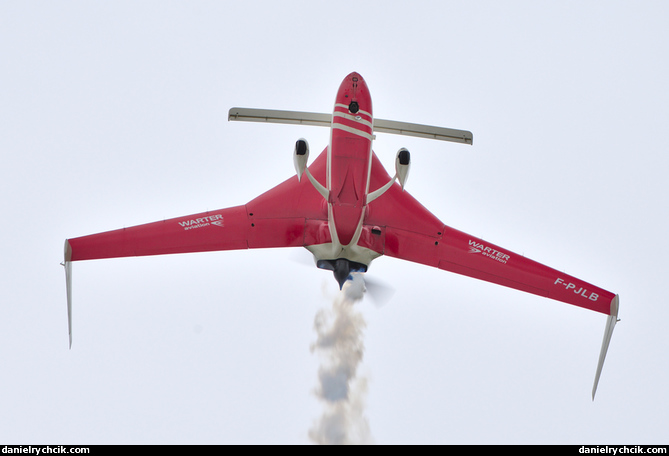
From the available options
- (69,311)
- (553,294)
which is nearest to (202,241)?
(69,311)

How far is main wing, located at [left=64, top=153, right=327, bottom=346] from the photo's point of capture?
30.7 meters

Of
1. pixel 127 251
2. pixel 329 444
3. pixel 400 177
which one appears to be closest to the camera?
pixel 400 177

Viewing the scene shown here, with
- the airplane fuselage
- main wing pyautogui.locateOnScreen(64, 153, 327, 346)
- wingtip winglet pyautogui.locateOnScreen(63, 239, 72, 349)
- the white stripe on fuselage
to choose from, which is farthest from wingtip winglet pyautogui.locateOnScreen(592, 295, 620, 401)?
wingtip winglet pyautogui.locateOnScreen(63, 239, 72, 349)

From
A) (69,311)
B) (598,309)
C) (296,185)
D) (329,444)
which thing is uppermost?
(296,185)

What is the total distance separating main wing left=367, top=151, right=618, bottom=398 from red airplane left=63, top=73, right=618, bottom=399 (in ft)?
0.12

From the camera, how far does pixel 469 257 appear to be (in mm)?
31609

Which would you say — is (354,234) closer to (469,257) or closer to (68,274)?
(469,257)

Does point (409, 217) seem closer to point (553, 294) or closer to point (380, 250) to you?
point (380, 250)

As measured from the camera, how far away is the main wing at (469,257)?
31.4m

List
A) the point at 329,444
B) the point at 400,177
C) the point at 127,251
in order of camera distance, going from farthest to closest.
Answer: the point at 329,444 → the point at 127,251 → the point at 400,177

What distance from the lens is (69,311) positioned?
30.9 metres

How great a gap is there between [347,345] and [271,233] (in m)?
5.84

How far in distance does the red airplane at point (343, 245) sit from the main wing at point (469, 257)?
0.12 feet

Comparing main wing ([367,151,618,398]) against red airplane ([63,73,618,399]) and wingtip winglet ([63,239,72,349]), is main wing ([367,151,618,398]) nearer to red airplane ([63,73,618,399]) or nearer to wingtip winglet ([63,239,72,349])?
→ red airplane ([63,73,618,399])
